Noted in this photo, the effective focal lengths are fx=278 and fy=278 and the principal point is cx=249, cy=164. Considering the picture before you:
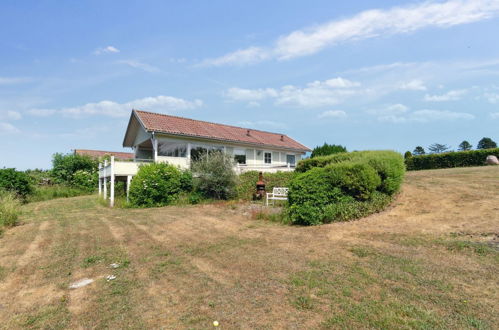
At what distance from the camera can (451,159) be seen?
2253cm

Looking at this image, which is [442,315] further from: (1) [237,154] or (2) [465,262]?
(1) [237,154]

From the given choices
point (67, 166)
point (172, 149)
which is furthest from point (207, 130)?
point (67, 166)

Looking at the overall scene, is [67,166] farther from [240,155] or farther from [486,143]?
[486,143]

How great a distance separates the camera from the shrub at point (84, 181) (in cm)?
2645

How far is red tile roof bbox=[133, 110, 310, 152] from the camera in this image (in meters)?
18.8

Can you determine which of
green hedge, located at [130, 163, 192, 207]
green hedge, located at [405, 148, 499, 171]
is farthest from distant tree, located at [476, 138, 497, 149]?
green hedge, located at [130, 163, 192, 207]

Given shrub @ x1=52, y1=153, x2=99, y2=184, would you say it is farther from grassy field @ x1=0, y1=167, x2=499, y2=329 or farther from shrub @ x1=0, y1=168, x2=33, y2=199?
grassy field @ x1=0, y1=167, x2=499, y2=329

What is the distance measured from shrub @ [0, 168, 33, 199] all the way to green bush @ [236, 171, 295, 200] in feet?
53.2

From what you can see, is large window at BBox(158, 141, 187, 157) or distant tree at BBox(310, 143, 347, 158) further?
distant tree at BBox(310, 143, 347, 158)

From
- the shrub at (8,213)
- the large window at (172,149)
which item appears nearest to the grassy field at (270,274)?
the shrub at (8,213)

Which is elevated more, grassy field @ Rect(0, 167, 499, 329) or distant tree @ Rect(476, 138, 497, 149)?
distant tree @ Rect(476, 138, 497, 149)

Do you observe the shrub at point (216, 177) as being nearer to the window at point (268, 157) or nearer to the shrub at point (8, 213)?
the shrub at point (8, 213)

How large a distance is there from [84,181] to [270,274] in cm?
2718

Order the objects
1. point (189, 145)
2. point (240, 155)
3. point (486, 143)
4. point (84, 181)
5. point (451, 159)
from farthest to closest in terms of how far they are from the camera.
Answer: point (486, 143), point (84, 181), point (240, 155), point (451, 159), point (189, 145)
